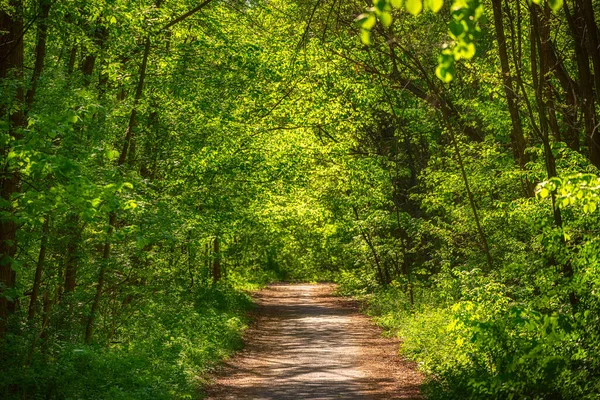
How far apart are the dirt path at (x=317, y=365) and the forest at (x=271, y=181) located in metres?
0.64

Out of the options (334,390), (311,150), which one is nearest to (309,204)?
(311,150)

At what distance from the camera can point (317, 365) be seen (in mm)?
15656

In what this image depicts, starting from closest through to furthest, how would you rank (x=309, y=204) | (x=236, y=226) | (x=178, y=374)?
(x=178, y=374), (x=236, y=226), (x=309, y=204)

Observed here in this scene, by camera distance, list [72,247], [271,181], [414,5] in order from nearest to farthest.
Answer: [414,5]
[72,247]
[271,181]

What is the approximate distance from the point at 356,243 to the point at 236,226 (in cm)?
757

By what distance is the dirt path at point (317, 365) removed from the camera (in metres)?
12.7

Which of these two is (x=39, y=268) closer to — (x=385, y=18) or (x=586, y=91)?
(x=385, y=18)

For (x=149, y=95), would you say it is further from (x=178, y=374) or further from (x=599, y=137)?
(x=599, y=137)

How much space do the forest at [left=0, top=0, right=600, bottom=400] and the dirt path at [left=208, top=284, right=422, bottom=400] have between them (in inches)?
25.1

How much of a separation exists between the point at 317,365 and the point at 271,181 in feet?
24.9

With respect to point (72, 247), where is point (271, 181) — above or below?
above

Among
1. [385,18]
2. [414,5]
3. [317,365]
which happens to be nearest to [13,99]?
[385,18]

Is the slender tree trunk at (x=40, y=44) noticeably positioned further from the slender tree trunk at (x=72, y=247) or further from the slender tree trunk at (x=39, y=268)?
the slender tree trunk at (x=72, y=247)

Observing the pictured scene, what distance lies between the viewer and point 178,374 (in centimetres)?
1234
